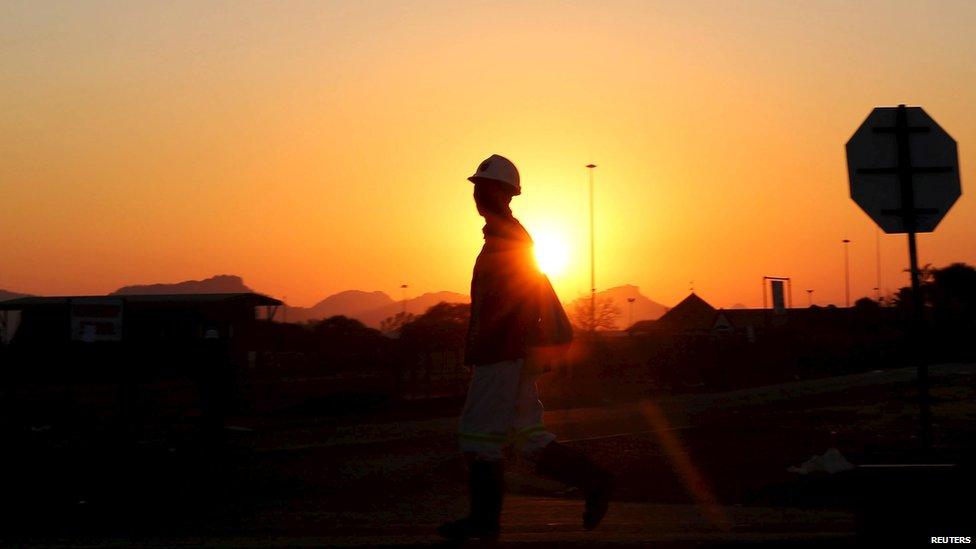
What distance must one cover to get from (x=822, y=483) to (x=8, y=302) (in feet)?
113

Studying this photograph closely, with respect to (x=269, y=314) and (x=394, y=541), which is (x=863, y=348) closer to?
(x=269, y=314)

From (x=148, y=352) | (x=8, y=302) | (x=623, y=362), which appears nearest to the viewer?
(x=148, y=352)

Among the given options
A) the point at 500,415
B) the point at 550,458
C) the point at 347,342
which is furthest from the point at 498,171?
the point at 347,342

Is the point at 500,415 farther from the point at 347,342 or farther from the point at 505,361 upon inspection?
the point at 347,342

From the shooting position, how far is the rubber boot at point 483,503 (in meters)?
5.12

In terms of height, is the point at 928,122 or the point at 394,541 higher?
the point at 928,122

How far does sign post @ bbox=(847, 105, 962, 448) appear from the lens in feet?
28.7

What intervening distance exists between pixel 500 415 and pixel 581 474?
0.55 metres

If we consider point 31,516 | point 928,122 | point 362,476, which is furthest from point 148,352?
point 928,122

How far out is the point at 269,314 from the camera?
57.7 m

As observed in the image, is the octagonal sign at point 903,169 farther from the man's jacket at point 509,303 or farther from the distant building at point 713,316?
the distant building at point 713,316

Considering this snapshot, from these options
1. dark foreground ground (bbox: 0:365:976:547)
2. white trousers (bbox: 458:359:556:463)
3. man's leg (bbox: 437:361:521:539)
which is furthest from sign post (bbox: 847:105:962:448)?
man's leg (bbox: 437:361:521:539)

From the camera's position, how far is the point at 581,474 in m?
5.29

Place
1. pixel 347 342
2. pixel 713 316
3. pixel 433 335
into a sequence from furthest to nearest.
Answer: pixel 713 316 < pixel 347 342 < pixel 433 335
